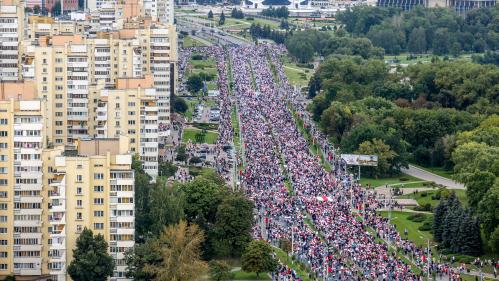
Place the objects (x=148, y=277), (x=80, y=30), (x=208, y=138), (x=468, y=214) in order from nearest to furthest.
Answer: (x=148, y=277) → (x=468, y=214) → (x=208, y=138) → (x=80, y=30)

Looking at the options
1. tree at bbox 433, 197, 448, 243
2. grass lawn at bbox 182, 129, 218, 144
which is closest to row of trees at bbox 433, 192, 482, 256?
tree at bbox 433, 197, 448, 243

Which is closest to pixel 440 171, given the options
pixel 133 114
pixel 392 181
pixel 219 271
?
pixel 392 181

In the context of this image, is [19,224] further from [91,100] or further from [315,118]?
[315,118]

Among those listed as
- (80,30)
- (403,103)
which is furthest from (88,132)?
(403,103)

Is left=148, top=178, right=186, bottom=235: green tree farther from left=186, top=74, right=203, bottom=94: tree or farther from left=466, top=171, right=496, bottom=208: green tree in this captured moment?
left=186, top=74, right=203, bottom=94: tree

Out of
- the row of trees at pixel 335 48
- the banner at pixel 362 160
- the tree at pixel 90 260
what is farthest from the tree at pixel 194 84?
the tree at pixel 90 260

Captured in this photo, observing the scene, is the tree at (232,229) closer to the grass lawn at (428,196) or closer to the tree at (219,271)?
the tree at (219,271)

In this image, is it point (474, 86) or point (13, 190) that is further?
point (474, 86)
